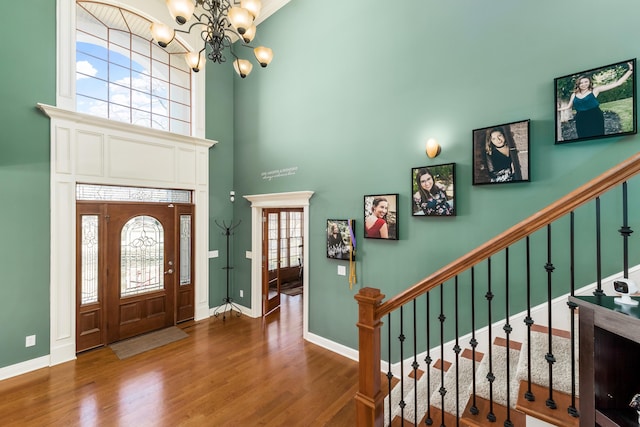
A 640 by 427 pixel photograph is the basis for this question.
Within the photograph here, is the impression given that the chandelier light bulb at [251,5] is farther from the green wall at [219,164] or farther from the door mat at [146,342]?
the door mat at [146,342]

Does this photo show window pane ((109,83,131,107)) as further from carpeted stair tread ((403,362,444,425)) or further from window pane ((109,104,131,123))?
carpeted stair tread ((403,362,444,425))

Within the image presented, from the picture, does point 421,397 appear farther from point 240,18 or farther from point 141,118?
point 141,118

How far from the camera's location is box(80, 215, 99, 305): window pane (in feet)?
12.8

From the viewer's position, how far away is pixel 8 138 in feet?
10.9

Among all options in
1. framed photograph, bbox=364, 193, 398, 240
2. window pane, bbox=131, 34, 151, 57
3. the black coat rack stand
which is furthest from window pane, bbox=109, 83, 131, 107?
framed photograph, bbox=364, 193, 398, 240

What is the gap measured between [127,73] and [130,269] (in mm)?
3140

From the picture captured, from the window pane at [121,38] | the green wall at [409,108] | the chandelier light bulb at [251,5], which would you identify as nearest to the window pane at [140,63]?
the window pane at [121,38]

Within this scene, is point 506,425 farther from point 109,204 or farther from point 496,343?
point 109,204

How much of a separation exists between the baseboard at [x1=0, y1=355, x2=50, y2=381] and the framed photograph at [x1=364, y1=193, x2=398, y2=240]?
14.5 ft

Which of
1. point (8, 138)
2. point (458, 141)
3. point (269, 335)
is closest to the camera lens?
point (458, 141)

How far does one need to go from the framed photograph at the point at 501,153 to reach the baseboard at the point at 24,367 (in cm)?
558

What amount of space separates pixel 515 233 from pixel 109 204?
4.96 m

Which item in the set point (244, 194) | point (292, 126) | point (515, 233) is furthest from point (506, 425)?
point (244, 194)

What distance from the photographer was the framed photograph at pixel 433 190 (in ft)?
9.48
